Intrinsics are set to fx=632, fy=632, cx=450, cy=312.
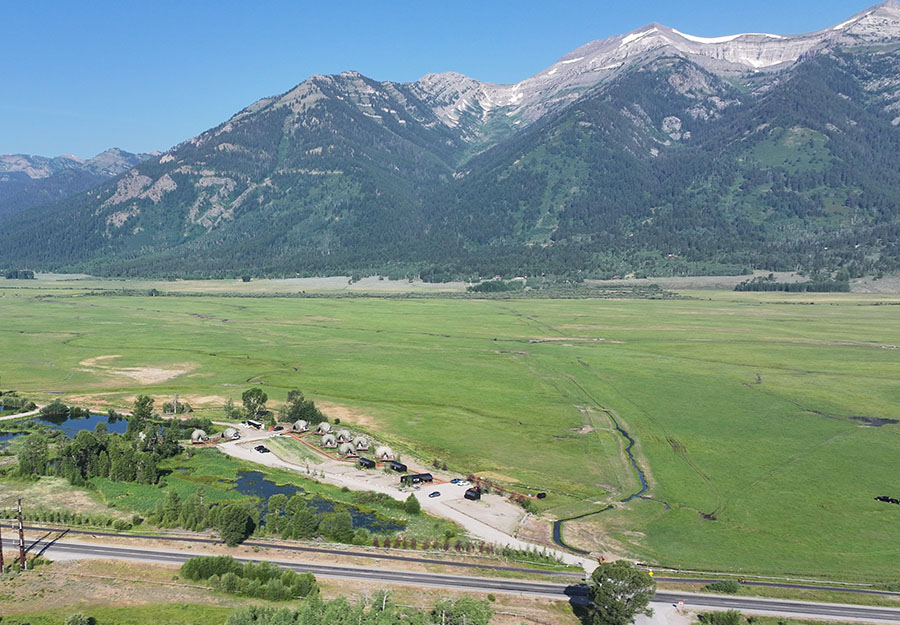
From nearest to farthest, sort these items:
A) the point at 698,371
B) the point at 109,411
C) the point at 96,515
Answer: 1. the point at 96,515
2. the point at 109,411
3. the point at 698,371

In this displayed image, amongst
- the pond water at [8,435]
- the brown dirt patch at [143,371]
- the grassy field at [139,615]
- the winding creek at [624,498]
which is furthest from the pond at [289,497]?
the brown dirt patch at [143,371]

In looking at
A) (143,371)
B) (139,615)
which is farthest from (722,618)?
(143,371)

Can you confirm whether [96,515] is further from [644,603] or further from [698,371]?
[698,371]

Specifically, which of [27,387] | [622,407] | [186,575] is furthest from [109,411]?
[622,407]

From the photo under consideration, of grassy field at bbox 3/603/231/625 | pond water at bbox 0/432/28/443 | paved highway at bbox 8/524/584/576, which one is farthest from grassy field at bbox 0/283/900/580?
grassy field at bbox 3/603/231/625

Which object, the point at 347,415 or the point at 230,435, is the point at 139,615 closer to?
the point at 230,435

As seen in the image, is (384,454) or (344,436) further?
(344,436)

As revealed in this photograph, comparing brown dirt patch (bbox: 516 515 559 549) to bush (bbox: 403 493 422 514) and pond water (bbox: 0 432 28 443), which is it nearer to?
bush (bbox: 403 493 422 514)
